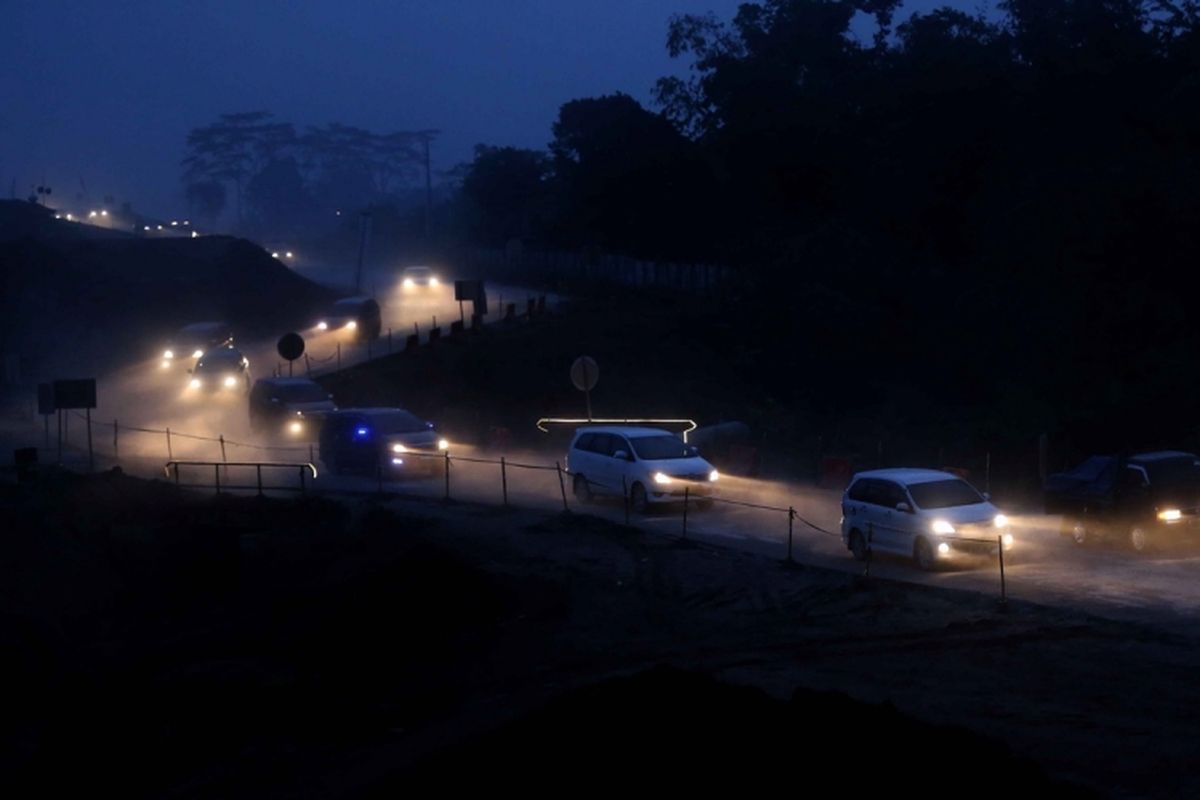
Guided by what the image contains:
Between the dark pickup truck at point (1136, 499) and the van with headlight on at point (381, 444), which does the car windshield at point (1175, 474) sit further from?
the van with headlight on at point (381, 444)

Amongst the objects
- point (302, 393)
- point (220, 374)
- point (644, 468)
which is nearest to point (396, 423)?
point (302, 393)

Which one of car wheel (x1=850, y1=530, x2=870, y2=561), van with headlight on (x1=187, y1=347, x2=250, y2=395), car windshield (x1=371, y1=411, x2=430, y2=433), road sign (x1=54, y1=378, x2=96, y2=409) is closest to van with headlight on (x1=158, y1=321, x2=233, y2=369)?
van with headlight on (x1=187, y1=347, x2=250, y2=395)

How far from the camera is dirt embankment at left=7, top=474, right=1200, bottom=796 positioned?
1080 centimetres

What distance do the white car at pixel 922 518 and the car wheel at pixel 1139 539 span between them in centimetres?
211

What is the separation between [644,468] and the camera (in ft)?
93.5

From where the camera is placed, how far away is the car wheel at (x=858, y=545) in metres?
23.1

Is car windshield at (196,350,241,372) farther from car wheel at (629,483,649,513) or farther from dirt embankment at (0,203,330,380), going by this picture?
car wheel at (629,483,649,513)

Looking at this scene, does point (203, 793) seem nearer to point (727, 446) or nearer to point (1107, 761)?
point (1107, 761)

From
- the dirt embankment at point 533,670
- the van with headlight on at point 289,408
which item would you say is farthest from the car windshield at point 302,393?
the dirt embankment at point 533,670

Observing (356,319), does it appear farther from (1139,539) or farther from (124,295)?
(1139,539)

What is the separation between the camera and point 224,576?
2769 centimetres

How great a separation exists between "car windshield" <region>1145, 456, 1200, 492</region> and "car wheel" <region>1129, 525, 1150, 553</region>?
29.3 inches

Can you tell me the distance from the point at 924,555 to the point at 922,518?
0.58 metres

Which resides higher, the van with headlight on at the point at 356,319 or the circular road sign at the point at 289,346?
the van with headlight on at the point at 356,319
